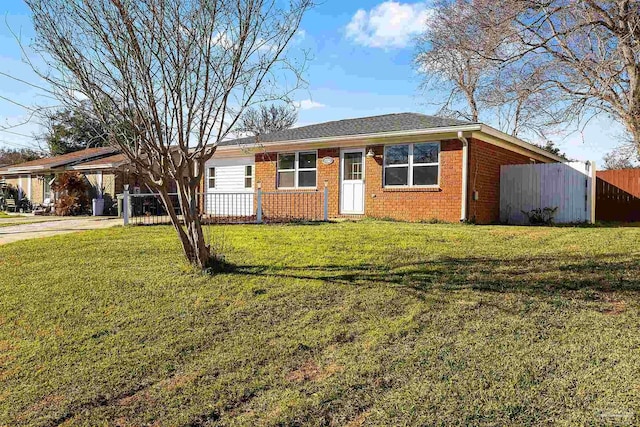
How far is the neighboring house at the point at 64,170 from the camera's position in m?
20.6

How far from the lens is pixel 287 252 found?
741 centimetres

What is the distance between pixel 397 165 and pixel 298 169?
340 centimetres

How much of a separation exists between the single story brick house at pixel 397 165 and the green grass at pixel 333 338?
510 cm

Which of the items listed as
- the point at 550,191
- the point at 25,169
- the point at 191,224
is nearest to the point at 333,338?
the point at 191,224

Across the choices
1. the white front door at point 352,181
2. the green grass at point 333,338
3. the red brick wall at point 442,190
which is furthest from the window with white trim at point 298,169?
the green grass at point 333,338

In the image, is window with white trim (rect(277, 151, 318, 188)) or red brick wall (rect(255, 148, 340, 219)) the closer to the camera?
red brick wall (rect(255, 148, 340, 219))

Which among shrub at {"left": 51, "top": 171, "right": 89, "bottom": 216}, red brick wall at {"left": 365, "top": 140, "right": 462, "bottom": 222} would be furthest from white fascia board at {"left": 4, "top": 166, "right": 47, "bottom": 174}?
red brick wall at {"left": 365, "top": 140, "right": 462, "bottom": 222}

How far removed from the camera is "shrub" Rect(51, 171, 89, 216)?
782 inches

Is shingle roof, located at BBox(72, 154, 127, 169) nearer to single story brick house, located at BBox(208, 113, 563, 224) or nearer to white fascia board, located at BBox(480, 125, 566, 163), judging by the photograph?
single story brick house, located at BBox(208, 113, 563, 224)

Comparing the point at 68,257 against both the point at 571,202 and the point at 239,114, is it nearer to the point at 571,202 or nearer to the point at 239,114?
the point at 239,114

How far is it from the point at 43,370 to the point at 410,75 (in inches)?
551

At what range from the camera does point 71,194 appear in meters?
20.4

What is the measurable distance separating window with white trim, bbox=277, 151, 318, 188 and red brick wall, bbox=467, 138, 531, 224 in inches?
186

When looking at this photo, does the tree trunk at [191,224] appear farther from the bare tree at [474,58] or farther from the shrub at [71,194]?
the shrub at [71,194]
